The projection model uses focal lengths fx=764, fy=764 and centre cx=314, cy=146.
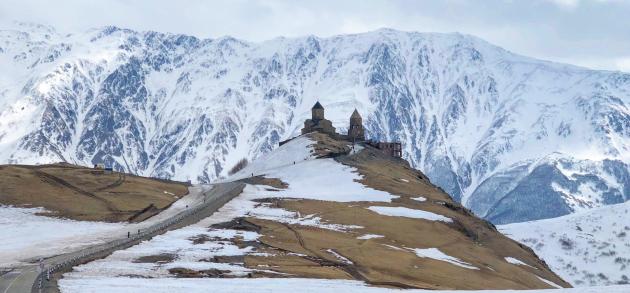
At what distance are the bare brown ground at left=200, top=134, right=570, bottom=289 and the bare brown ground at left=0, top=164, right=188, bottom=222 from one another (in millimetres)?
15878

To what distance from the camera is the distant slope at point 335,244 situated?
51094 millimetres

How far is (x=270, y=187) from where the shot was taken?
117812mm

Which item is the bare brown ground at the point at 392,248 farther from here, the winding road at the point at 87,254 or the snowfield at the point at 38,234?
the snowfield at the point at 38,234

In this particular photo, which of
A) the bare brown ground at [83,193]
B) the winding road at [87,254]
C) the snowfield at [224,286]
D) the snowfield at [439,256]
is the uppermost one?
the bare brown ground at [83,193]

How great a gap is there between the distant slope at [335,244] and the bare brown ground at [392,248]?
0.13 m

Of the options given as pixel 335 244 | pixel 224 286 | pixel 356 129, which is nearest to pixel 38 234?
pixel 335 244

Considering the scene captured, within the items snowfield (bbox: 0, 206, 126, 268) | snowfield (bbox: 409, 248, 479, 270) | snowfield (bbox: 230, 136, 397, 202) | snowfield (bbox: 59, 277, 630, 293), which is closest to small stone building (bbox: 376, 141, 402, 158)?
snowfield (bbox: 230, 136, 397, 202)

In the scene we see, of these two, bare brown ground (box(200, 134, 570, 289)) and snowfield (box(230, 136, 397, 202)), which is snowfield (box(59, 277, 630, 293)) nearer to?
bare brown ground (box(200, 134, 570, 289))

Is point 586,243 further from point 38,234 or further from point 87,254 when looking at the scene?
point 87,254

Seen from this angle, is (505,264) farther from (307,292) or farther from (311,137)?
(311,137)

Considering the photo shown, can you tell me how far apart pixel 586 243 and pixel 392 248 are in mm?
101061

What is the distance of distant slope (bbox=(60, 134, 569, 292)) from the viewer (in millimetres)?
51094

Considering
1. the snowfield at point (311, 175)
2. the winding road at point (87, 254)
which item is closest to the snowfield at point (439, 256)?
the winding road at point (87, 254)

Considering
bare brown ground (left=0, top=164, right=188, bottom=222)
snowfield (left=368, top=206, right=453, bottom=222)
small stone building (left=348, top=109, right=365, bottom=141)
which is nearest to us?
bare brown ground (left=0, top=164, right=188, bottom=222)
